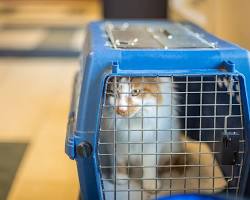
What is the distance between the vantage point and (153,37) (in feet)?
4.52

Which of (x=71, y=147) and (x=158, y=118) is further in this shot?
(x=158, y=118)

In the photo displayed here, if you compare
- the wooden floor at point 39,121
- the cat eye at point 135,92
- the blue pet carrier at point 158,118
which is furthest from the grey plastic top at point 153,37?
the wooden floor at point 39,121

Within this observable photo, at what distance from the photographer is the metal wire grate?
3.82ft

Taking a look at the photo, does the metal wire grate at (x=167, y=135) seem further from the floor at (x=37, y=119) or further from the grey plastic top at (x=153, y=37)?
the floor at (x=37, y=119)

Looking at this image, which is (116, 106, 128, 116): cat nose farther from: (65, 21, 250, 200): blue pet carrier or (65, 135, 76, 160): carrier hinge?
(65, 135, 76, 160): carrier hinge

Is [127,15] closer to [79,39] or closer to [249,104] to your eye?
[79,39]

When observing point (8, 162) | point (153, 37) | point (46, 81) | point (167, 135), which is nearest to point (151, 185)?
point (167, 135)

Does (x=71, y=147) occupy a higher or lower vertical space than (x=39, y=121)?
higher

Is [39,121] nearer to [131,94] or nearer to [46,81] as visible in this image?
[46,81]

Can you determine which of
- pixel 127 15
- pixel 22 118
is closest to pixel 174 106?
pixel 22 118

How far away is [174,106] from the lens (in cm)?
123

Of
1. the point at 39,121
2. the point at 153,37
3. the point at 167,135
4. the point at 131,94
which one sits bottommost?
the point at 39,121

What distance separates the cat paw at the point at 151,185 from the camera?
126 cm

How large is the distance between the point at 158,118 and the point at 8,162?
0.68 meters
